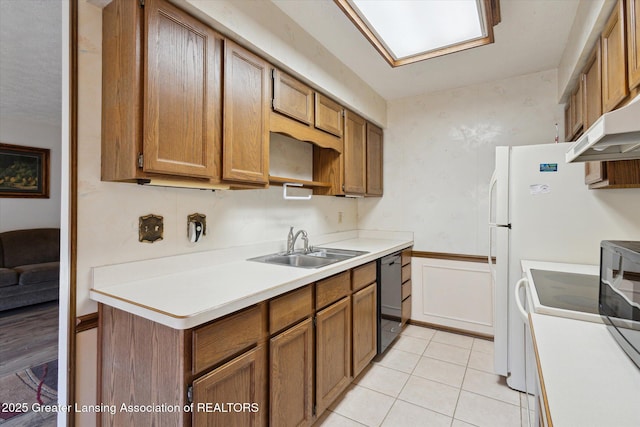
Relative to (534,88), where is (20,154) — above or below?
below

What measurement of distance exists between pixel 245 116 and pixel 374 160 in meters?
1.83

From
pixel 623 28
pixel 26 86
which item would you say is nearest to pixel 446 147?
pixel 623 28

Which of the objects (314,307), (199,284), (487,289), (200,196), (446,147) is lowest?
(487,289)

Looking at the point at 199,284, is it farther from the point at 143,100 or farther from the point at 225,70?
the point at 225,70

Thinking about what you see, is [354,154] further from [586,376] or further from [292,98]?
[586,376]

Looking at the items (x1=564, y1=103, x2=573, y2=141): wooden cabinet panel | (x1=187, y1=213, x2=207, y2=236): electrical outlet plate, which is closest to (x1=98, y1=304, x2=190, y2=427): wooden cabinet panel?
(x1=187, y1=213, x2=207, y2=236): electrical outlet plate

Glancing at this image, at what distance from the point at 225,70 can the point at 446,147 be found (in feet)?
7.70

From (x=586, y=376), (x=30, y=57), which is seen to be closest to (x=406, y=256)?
(x=586, y=376)

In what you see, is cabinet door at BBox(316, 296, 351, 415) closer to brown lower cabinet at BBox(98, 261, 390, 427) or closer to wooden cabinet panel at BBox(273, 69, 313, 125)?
brown lower cabinet at BBox(98, 261, 390, 427)

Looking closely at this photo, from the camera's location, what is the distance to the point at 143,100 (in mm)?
1245

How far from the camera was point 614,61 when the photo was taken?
1414 millimetres

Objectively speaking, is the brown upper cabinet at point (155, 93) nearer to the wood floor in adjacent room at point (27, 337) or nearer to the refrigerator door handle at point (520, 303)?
the refrigerator door handle at point (520, 303)

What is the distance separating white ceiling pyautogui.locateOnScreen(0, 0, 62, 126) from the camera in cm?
194

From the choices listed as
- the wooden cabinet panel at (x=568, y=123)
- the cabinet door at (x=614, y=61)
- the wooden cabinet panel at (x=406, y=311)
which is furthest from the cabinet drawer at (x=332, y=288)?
the wooden cabinet panel at (x=568, y=123)
